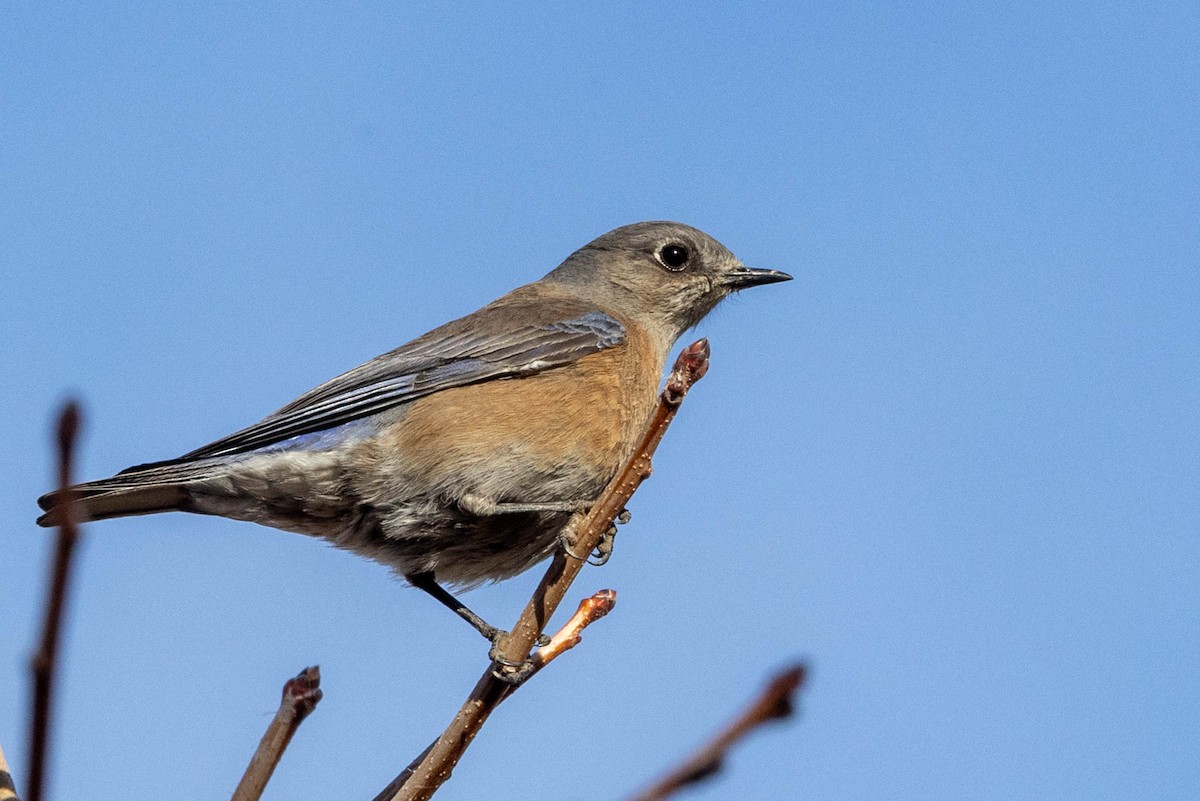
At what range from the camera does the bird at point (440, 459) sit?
716cm

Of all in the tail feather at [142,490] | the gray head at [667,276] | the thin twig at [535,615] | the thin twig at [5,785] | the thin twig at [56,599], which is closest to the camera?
the thin twig at [56,599]

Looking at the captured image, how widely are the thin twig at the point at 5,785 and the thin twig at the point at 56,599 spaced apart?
4.53ft

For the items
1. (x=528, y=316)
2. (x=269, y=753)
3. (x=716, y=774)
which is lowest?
(x=269, y=753)

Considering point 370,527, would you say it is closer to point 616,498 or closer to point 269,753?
point 616,498

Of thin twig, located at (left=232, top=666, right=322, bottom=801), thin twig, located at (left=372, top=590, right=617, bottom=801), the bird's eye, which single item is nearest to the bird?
the bird's eye

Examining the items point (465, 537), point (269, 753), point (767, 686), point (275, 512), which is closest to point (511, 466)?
point (465, 537)

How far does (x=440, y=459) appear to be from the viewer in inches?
284

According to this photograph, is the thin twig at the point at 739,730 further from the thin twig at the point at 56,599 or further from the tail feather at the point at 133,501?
the tail feather at the point at 133,501

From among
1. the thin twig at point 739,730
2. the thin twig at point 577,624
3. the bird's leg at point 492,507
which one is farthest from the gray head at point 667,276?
the thin twig at point 739,730

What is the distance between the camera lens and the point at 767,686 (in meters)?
1.94

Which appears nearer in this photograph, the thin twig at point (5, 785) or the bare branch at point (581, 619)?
the thin twig at point (5, 785)

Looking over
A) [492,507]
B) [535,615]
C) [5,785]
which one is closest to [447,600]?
[492,507]

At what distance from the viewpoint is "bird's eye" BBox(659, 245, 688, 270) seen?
976 cm

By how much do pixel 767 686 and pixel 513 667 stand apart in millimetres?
2785
